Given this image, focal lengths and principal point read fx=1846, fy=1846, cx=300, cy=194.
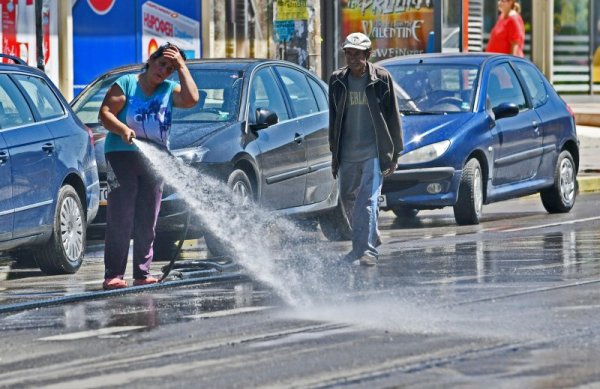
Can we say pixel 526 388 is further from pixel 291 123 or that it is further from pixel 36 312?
pixel 291 123

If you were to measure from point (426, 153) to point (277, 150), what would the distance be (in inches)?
89.1

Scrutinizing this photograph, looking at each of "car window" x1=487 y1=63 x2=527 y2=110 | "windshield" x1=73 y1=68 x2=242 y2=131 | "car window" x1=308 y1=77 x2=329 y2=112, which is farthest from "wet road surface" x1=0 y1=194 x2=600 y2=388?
"car window" x1=487 y1=63 x2=527 y2=110

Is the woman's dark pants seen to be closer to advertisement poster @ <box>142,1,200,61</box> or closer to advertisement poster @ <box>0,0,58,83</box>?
advertisement poster @ <box>0,0,58,83</box>

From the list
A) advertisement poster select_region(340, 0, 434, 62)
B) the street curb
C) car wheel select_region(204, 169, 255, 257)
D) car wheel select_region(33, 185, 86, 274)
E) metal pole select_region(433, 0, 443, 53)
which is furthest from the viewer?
advertisement poster select_region(340, 0, 434, 62)

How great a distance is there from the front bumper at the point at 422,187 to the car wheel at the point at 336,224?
2.61ft

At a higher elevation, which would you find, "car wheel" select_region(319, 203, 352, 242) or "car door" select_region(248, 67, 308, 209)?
"car door" select_region(248, 67, 308, 209)

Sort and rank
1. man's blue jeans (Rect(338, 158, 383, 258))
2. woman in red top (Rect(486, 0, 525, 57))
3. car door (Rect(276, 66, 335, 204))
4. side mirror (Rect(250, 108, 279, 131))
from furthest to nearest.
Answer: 1. woman in red top (Rect(486, 0, 525, 57))
2. car door (Rect(276, 66, 335, 204))
3. side mirror (Rect(250, 108, 279, 131))
4. man's blue jeans (Rect(338, 158, 383, 258))

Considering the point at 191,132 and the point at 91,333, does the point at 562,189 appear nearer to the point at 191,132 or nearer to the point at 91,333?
the point at 191,132

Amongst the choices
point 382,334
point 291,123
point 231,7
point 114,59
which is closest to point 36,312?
point 382,334

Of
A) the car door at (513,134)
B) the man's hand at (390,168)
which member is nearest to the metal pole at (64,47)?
the car door at (513,134)

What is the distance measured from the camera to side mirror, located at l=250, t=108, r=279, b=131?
14680mm

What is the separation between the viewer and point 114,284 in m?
11.9

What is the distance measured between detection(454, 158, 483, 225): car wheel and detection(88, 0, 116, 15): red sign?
31.1ft

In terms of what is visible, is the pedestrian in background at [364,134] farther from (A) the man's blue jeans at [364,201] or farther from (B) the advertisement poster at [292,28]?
(B) the advertisement poster at [292,28]
